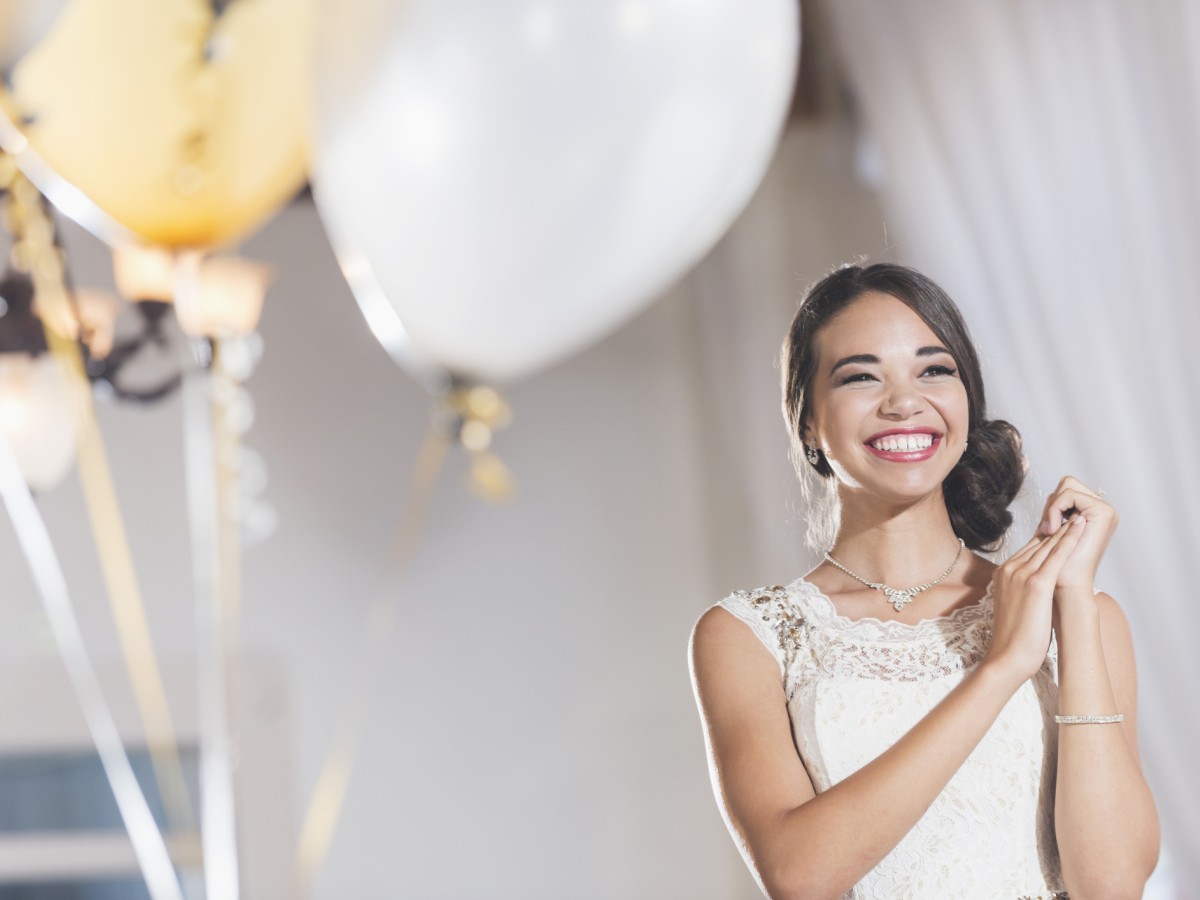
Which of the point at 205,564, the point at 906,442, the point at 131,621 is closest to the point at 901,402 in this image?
the point at 906,442

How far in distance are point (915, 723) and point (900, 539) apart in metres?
0.16

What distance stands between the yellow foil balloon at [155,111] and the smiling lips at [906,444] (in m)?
0.76

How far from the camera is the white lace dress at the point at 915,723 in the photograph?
1205 millimetres

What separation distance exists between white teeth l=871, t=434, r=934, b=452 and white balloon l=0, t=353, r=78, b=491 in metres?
1.57

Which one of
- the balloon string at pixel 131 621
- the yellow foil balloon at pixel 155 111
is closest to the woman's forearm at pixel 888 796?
the yellow foil balloon at pixel 155 111

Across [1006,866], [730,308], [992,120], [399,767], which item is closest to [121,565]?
[399,767]

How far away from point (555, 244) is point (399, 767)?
2573mm

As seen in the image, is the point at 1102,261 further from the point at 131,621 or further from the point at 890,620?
the point at 131,621

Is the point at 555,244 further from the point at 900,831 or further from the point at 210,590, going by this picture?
the point at 210,590

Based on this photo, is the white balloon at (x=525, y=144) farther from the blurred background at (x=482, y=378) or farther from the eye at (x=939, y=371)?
the eye at (x=939, y=371)

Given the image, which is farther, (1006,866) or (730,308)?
(730,308)

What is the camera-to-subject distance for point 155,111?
1.51 metres

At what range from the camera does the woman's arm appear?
1.10m

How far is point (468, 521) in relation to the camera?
3832 mm
